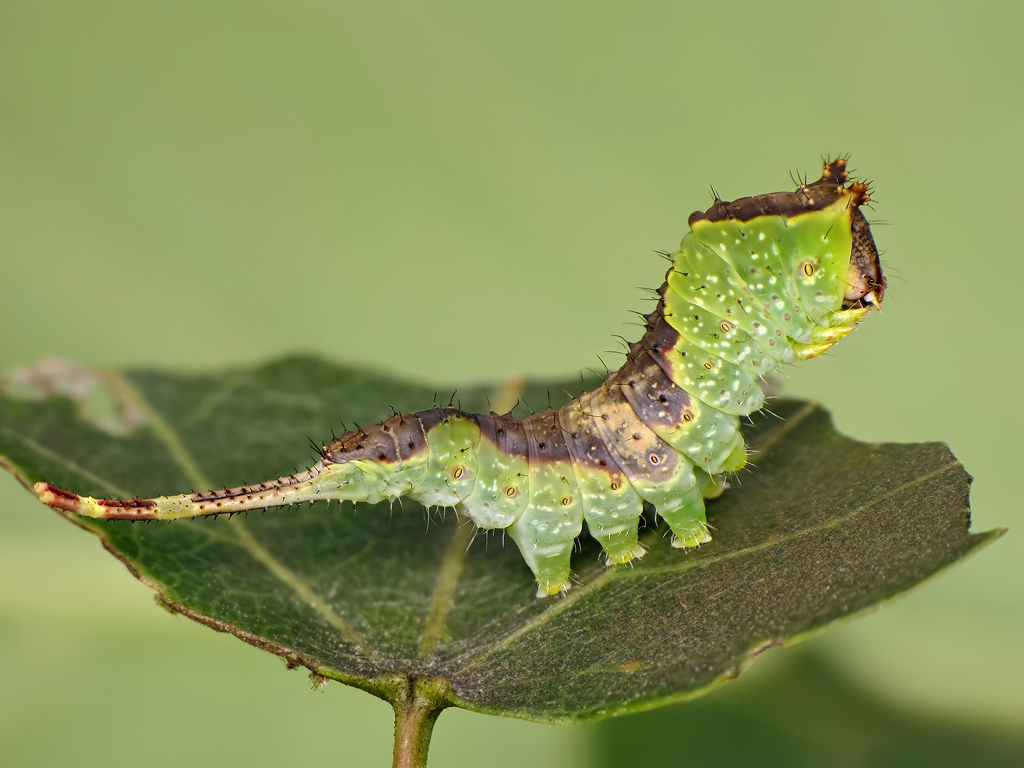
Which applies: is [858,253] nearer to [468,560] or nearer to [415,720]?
[468,560]

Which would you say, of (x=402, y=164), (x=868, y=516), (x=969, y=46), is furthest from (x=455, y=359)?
(x=868, y=516)

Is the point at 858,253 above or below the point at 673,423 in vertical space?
above

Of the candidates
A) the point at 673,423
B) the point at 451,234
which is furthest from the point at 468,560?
the point at 451,234

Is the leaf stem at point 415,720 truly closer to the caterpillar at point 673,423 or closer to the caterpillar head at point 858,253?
the caterpillar at point 673,423

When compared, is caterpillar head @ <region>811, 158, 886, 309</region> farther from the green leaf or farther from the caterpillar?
the green leaf

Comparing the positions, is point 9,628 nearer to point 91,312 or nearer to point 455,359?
point 91,312

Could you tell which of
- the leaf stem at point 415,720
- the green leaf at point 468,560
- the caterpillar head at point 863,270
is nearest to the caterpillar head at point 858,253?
the caterpillar head at point 863,270

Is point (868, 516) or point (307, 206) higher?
point (307, 206)

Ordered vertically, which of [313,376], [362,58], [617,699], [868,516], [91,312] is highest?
[362,58]
